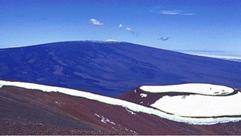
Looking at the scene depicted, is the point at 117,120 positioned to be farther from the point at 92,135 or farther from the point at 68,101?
the point at 92,135

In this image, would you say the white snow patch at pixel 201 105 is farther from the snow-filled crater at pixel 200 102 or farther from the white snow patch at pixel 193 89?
the white snow patch at pixel 193 89

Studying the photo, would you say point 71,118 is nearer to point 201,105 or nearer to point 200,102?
point 201,105

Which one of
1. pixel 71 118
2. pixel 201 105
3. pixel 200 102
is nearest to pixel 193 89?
pixel 200 102

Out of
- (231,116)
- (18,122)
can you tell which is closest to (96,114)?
(18,122)

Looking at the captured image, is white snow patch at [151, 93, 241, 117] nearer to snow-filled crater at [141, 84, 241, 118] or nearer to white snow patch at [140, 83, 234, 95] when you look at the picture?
snow-filled crater at [141, 84, 241, 118]

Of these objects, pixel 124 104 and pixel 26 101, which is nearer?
pixel 26 101

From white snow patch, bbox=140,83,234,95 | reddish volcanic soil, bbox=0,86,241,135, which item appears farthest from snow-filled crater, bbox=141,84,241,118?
reddish volcanic soil, bbox=0,86,241,135

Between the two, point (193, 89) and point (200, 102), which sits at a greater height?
point (200, 102)


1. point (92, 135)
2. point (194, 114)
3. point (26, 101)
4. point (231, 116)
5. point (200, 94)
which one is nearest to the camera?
point (92, 135)

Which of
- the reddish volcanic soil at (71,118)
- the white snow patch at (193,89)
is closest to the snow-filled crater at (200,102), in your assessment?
the white snow patch at (193,89)
